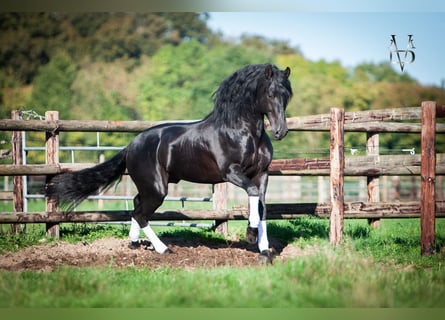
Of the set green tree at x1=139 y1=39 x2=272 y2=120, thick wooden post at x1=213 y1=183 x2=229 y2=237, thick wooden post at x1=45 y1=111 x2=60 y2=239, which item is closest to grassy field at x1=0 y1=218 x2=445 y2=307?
thick wooden post at x1=45 y1=111 x2=60 y2=239

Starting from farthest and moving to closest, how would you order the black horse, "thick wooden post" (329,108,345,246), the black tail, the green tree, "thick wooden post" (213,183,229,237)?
the green tree < "thick wooden post" (213,183,229,237) < the black tail < "thick wooden post" (329,108,345,246) < the black horse

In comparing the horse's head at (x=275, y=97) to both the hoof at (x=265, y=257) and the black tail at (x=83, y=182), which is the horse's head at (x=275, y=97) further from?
the black tail at (x=83, y=182)

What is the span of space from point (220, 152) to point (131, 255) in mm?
1778

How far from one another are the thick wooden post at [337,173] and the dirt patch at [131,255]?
0.59 metres

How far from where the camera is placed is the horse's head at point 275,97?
267 inches

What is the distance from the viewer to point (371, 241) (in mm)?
8023

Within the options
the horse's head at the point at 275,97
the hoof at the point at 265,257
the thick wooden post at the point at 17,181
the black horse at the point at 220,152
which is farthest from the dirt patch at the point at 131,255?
the horse's head at the point at 275,97

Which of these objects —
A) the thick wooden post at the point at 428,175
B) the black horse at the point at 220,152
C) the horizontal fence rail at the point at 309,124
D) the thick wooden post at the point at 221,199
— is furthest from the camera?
the thick wooden post at the point at 221,199

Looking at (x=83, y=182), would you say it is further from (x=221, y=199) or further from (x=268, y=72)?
(x=268, y=72)

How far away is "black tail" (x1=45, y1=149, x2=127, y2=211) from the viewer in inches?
319

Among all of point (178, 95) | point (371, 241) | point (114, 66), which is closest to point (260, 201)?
point (371, 241)

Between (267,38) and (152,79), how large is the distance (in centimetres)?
1453

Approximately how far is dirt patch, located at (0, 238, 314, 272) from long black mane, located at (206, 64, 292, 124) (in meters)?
1.74

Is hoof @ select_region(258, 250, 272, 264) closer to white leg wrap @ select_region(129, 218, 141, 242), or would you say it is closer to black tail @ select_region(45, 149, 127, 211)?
white leg wrap @ select_region(129, 218, 141, 242)
